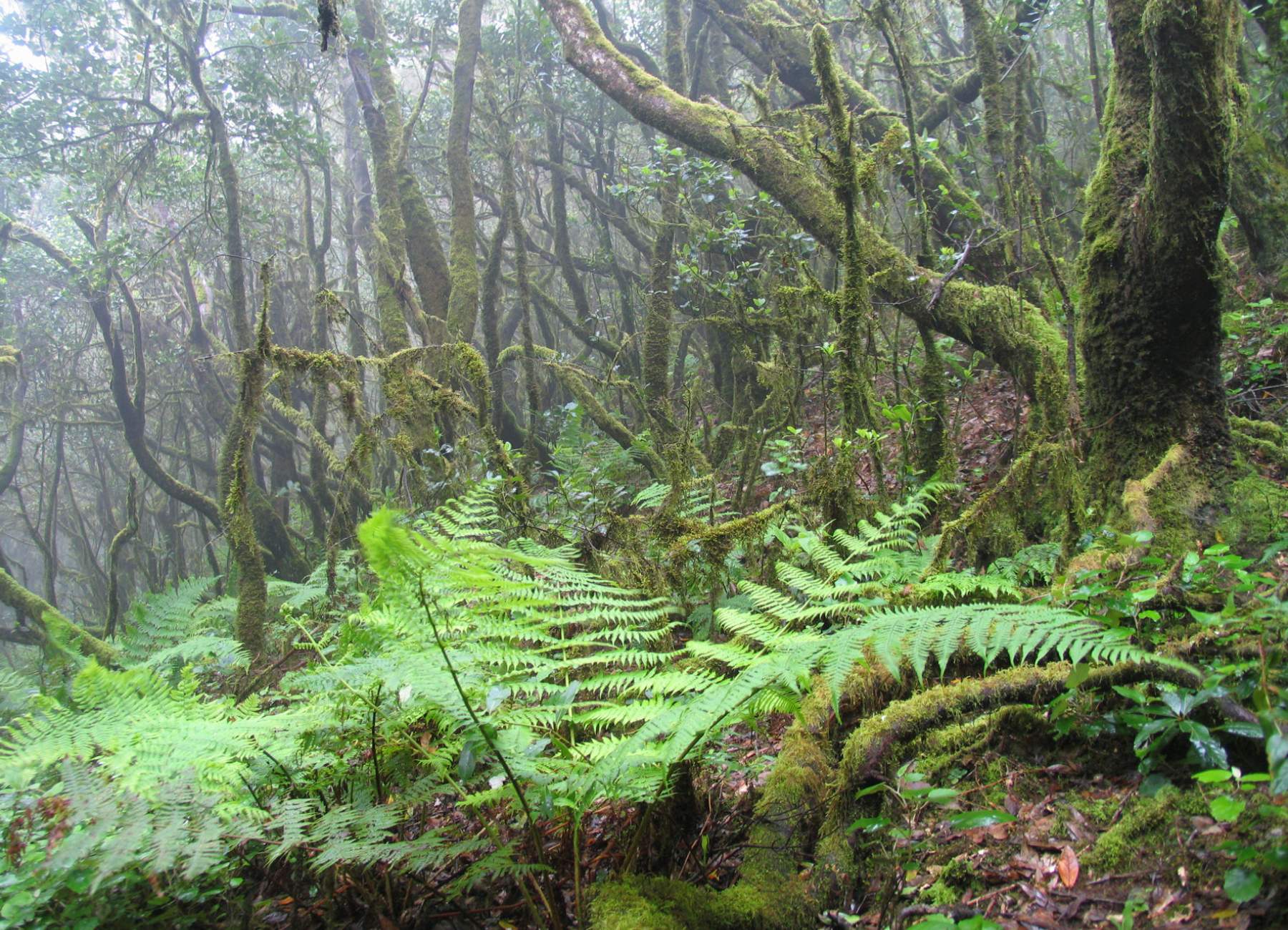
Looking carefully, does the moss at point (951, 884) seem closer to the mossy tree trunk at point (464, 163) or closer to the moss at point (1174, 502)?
the moss at point (1174, 502)

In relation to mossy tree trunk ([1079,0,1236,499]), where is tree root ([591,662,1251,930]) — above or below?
below

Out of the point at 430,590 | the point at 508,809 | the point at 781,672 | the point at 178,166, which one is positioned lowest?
the point at 508,809

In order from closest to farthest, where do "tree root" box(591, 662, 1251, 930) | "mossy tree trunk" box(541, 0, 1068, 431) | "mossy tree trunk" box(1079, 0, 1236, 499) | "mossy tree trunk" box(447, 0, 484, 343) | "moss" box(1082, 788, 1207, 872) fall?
"moss" box(1082, 788, 1207, 872), "tree root" box(591, 662, 1251, 930), "mossy tree trunk" box(1079, 0, 1236, 499), "mossy tree trunk" box(541, 0, 1068, 431), "mossy tree trunk" box(447, 0, 484, 343)

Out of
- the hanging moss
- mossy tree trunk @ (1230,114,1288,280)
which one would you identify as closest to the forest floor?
the hanging moss

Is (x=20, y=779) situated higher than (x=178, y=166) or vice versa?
(x=178, y=166)

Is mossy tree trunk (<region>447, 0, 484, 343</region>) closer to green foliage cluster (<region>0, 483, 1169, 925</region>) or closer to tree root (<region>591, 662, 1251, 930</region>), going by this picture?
green foliage cluster (<region>0, 483, 1169, 925</region>)

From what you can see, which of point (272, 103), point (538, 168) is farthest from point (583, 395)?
point (272, 103)

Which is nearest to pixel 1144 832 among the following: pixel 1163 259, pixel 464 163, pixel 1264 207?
pixel 1163 259

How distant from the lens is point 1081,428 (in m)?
3.42

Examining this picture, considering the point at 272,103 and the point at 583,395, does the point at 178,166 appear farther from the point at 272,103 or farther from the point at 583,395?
the point at 583,395

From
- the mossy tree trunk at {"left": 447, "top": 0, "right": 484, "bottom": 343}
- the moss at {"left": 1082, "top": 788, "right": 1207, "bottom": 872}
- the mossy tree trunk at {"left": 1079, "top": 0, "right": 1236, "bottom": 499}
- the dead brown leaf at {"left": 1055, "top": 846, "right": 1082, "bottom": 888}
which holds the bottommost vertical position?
the dead brown leaf at {"left": 1055, "top": 846, "right": 1082, "bottom": 888}

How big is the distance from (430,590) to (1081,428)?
3.02 m

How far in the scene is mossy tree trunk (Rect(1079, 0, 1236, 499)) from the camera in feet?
9.69

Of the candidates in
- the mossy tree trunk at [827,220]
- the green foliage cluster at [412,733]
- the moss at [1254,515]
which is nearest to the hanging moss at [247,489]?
the green foliage cluster at [412,733]
